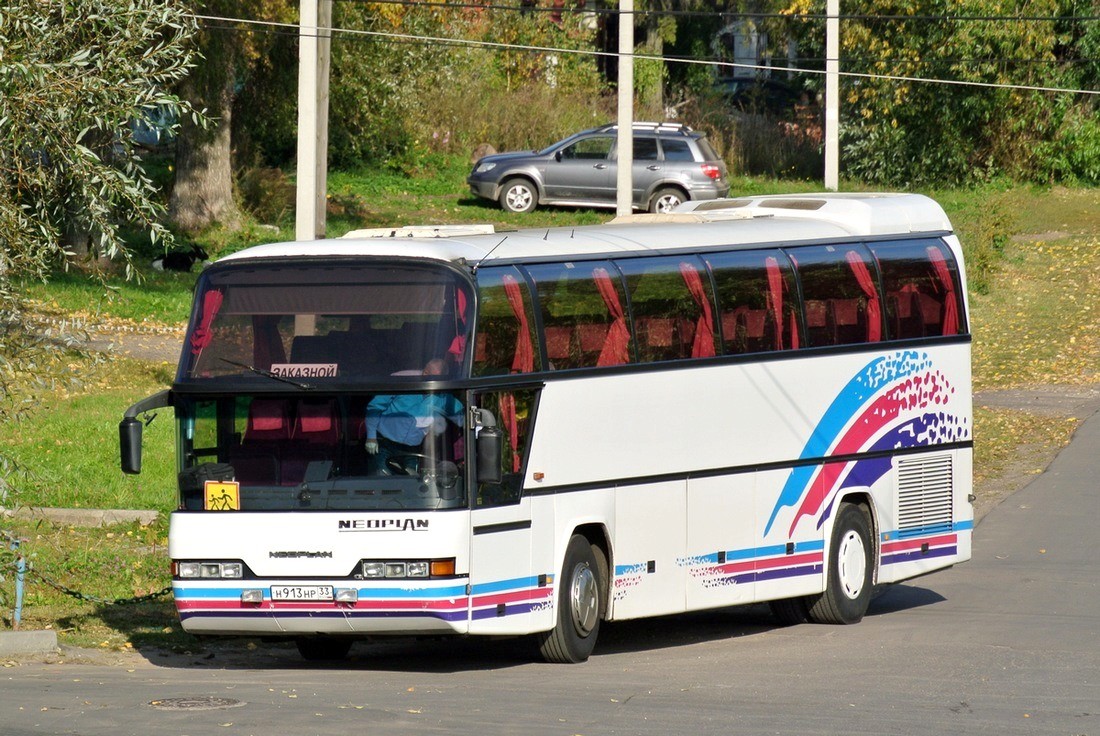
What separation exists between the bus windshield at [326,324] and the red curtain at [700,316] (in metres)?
2.70

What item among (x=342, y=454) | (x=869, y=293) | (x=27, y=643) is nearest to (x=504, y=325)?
(x=342, y=454)

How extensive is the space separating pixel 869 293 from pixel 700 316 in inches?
98.3

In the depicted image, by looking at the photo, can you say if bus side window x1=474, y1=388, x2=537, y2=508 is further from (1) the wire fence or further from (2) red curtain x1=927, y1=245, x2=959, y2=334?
(2) red curtain x1=927, y1=245, x2=959, y2=334

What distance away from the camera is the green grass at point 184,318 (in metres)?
15.9

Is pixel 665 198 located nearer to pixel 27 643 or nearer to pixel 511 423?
pixel 511 423

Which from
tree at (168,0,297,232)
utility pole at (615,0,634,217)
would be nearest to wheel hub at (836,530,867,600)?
utility pole at (615,0,634,217)

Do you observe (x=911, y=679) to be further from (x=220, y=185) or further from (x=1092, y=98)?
(x=1092, y=98)

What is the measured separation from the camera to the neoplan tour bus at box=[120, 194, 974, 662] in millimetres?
11656

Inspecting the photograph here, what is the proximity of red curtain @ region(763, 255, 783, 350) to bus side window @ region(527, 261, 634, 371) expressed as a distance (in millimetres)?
1893

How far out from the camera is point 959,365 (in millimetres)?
16828

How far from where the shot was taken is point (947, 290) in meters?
16.8

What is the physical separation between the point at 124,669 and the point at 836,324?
22.1 ft

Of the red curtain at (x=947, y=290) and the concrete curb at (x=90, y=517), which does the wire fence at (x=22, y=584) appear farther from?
the red curtain at (x=947, y=290)

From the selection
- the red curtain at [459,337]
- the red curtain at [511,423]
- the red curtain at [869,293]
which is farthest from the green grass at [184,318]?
the red curtain at [869,293]
